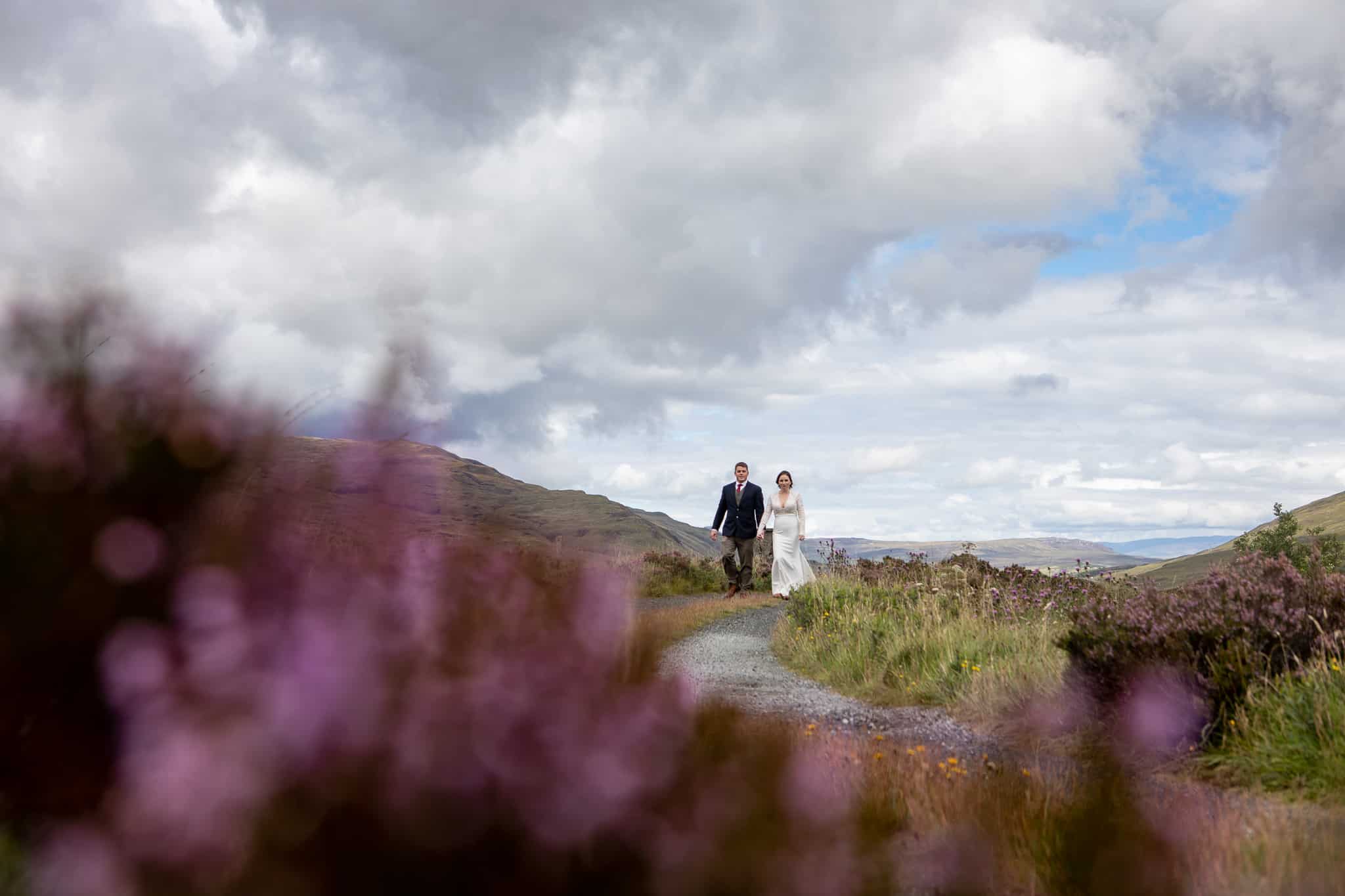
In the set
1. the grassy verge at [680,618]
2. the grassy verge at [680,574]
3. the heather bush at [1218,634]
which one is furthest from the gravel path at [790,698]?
the grassy verge at [680,574]

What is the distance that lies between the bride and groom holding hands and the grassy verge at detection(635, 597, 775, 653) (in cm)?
→ 70

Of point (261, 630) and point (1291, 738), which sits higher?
point (261, 630)

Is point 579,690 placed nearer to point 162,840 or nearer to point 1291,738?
point 162,840

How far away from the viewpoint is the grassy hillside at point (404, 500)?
1.45m

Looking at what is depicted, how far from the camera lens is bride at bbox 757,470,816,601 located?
52.6ft

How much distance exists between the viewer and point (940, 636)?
28.0ft

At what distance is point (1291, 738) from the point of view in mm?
4746

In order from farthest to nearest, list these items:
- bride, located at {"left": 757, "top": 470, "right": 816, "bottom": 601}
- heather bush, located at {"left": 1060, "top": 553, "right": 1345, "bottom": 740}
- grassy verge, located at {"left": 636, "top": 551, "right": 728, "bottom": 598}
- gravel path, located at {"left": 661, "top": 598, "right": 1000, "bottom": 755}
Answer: grassy verge, located at {"left": 636, "top": 551, "right": 728, "bottom": 598} < bride, located at {"left": 757, "top": 470, "right": 816, "bottom": 601} < gravel path, located at {"left": 661, "top": 598, "right": 1000, "bottom": 755} < heather bush, located at {"left": 1060, "top": 553, "right": 1345, "bottom": 740}

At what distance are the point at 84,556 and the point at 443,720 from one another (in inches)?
31.2

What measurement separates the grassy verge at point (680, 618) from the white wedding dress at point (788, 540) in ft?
2.47

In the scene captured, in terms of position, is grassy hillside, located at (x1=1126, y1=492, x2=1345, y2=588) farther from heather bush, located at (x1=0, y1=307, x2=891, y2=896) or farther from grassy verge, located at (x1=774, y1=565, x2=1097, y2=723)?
heather bush, located at (x1=0, y1=307, x2=891, y2=896)

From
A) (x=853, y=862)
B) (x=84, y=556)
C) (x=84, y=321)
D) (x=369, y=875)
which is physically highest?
(x=84, y=321)

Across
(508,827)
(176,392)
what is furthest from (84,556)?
(508,827)

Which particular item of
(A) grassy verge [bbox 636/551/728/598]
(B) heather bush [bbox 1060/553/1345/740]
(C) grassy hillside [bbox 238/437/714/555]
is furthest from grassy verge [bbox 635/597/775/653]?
(B) heather bush [bbox 1060/553/1345/740]
